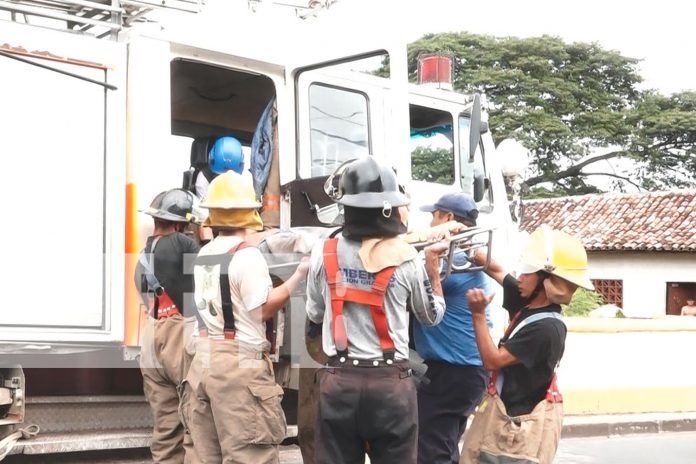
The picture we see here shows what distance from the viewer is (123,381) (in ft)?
19.5

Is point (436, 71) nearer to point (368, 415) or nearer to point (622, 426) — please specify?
point (368, 415)

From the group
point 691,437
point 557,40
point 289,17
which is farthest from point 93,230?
point 557,40

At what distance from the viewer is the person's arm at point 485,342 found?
13.0 ft

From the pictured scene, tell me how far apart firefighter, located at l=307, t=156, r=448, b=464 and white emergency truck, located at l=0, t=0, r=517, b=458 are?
90 centimetres

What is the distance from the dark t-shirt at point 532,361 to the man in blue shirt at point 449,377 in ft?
3.78

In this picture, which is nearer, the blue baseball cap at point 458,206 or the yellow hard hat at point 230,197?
the yellow hard hat at point 230,197

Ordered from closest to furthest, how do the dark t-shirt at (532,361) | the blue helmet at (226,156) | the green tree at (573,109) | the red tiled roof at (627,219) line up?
the dark t-shirt at (532,361)
the blue helmet at (226,156)
the red tiled roof at (627,219)
the green tree at (573,109)

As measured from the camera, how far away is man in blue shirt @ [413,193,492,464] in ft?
17.0

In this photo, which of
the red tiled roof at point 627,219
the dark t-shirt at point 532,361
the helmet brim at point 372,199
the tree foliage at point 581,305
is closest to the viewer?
the dark t-shirt at point 532,361

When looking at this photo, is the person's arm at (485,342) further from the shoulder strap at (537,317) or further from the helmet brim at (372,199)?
the helmet brim at (372,199)

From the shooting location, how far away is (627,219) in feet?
89.4

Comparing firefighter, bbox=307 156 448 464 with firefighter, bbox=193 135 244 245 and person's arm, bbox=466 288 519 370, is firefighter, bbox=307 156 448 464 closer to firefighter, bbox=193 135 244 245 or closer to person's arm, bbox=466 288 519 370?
person's arm, bbox=466 288 519 370

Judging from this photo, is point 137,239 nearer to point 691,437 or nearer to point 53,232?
point 53,232

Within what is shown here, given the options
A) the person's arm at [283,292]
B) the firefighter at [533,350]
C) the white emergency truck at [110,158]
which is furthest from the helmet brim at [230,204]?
the firefighter at [533,350]
